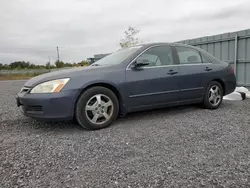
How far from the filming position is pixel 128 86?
11.3ft

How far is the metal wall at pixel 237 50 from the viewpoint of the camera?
646 cm

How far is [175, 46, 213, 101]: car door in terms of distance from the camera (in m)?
4.02

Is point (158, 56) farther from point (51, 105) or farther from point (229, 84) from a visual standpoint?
point (51, 105)

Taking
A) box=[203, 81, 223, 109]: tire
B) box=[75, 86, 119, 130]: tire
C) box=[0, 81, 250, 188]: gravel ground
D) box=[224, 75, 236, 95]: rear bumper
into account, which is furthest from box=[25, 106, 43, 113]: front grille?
box=[224, 75, 236, 95]: rear bumper

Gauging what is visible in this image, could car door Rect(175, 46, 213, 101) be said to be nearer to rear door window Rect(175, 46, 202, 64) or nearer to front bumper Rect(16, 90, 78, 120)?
rear door window Rect(175, 46, 202, 64)

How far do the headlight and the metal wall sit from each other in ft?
19.3

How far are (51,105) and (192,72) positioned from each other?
274cm

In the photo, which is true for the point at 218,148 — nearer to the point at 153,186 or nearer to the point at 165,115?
the point at 153,186

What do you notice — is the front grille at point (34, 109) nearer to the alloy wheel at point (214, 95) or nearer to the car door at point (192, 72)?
the car door at point (192, 72)

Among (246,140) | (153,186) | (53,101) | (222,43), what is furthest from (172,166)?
(222,43)

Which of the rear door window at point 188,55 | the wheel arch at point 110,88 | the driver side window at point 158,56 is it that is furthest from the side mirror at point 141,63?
the rear door window at point 188,55

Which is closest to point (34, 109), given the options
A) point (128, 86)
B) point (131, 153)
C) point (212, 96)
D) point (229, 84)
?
point (128, 86)

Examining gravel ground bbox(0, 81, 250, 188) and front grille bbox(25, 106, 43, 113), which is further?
front grille bbox(25, 106, 43, 113)

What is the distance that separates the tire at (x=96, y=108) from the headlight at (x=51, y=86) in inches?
13.2
